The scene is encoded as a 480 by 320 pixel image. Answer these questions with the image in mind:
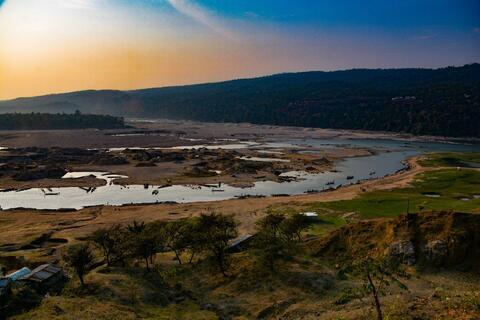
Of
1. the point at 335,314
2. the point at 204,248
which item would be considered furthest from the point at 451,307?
the point at 204,248

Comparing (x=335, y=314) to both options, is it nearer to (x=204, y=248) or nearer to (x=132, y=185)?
(x=204, y=248)

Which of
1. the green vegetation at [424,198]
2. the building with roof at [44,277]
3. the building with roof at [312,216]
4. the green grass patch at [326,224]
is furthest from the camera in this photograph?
the green vegetation at [424,198]

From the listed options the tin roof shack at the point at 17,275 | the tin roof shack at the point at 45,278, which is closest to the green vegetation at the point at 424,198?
the tin roof shack at the point at 45,278

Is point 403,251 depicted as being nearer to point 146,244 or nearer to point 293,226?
point 293,226

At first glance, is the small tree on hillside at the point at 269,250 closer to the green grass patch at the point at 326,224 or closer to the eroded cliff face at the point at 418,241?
the eroded cliff face at the point at 418,241

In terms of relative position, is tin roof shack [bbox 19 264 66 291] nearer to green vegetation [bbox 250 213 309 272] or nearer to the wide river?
green vegetation [bbox 250 213 309 272]

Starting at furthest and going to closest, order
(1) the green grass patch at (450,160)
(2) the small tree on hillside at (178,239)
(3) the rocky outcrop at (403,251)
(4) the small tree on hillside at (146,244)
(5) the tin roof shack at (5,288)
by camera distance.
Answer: (1) the green grass patch at (450,160) < (2) the small tree on hillside at (178,239) < (4) the small tree on hillside at (146,244) < (3) the rocky outcrop at (403,251) < (5) the tin roof shack at (5,288)
